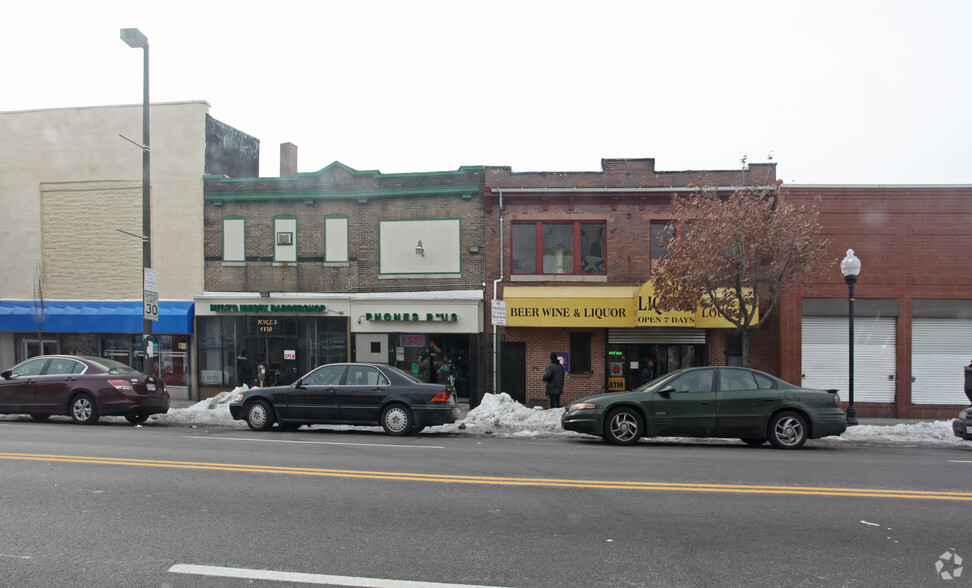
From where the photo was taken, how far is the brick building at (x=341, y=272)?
1873 centimetres

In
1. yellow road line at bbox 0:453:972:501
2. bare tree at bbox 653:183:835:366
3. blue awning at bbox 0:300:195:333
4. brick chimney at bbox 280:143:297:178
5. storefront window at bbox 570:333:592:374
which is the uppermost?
brick chimney at bbox 280:143:297:178

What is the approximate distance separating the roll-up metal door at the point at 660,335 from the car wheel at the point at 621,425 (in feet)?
22.8

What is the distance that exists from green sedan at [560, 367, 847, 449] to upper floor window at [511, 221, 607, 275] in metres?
7.59

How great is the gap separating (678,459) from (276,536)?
20.5 feet

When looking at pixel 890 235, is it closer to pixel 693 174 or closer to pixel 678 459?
pixel 693 174

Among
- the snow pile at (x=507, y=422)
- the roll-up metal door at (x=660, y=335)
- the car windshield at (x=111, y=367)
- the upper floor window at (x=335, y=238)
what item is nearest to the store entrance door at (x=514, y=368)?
the roll-up metal door at (x=660, y=335)

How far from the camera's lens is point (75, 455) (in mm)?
9023

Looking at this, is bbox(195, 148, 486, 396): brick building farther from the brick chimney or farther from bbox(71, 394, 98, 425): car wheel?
bbox(71, 394, 98, 425): car wheel

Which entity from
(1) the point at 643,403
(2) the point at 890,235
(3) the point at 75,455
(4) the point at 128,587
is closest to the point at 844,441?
(1) the point at 643,403

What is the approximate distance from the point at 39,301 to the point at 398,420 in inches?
594

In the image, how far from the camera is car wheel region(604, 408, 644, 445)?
1118 cm

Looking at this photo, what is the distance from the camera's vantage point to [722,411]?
35.9ft

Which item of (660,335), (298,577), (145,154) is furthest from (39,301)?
(298,577)

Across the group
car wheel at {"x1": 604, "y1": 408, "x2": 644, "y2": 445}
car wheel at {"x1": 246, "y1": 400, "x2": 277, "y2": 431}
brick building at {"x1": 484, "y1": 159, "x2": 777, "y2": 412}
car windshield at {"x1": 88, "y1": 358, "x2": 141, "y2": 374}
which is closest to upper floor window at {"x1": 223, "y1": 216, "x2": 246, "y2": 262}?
car windshield at {"x1": 88, "y1": 358, "x2": 141, "y2": 374}
